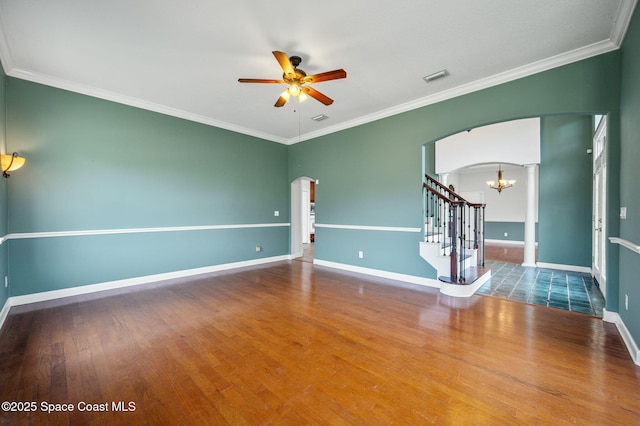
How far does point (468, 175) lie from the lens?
10.9 meters

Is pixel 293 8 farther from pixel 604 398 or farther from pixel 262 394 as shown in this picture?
pixel 604 398

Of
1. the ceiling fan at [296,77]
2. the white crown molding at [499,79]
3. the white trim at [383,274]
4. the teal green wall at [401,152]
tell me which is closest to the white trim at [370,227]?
the teal green wall at [401,152]

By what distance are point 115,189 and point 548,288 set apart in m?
A: 7.30

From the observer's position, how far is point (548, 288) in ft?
14.0

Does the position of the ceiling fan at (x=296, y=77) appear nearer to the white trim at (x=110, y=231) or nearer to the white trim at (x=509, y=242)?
the white trim at (x=110, y=231)

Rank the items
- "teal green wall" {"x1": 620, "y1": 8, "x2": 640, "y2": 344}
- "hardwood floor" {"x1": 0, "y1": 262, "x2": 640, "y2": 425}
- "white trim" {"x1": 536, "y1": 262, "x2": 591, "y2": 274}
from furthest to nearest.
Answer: "white trim" {"x1": 536, "y1": 262, "x2": 591, "y2": 274} → "teal green wall" {"x1": 620, "y1": 8, "x2": 640, "y2": 344} → "hardwood floor" {"x1": 0, "y1": 262, "x2": 640, "y2": 425}

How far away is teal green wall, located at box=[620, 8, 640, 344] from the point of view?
2.27 metres

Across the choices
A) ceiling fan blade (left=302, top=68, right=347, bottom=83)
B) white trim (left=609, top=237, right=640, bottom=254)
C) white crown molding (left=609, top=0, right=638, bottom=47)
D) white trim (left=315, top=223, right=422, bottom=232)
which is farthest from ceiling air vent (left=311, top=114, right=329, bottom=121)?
white trim (left=609, top=237, right=640, bottom=254)

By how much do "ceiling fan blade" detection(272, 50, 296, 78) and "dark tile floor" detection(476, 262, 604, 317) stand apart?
4135mm

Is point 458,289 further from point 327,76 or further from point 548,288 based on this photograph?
point 327,76

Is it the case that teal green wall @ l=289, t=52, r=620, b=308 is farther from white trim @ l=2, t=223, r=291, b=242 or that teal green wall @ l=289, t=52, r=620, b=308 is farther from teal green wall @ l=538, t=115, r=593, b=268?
teal green wall @ l=538, t=115, r=593, b=268

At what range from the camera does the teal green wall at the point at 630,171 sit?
2.27 m

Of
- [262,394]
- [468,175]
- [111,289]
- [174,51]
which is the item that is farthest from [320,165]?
[468,175]

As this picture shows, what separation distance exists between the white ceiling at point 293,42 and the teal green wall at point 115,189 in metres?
0.50
